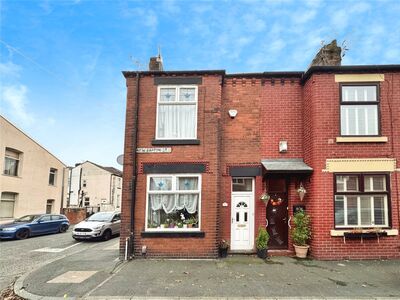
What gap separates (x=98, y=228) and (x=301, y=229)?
11.0 meters

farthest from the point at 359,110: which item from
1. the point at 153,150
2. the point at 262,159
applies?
the point at 153,150

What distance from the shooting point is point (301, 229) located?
33.9 ft

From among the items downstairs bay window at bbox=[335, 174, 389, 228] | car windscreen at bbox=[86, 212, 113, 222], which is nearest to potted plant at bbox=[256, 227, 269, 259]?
downstairs bay window at bbox=[335, 174, 389, 228]

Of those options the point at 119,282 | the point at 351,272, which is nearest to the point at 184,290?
the point at 119,282

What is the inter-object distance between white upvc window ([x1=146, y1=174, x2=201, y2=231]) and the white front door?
1385mm

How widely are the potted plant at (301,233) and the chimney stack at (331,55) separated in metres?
5.39

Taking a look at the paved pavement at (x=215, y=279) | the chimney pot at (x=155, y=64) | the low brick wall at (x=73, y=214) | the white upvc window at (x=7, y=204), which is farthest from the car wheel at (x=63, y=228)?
the chimney pot at (x=155, y=64)

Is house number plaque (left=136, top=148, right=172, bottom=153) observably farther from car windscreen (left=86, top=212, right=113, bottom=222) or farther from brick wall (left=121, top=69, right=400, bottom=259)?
car windscreen (left=86, top=212, right=113, bottom=222)

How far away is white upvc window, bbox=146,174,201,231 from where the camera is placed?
1070cm

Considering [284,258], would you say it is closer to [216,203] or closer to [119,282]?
[216,203]

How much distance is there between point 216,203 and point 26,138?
20.2 metres

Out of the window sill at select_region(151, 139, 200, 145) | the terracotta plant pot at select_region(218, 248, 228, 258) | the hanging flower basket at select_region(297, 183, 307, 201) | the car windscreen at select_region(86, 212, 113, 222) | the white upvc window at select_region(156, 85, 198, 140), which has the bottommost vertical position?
the terracotta plant pot at select_region(218, 248, 228, 258)

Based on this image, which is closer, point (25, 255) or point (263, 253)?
point (263, 253)

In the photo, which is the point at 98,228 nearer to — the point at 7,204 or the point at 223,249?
the point at 223,249
